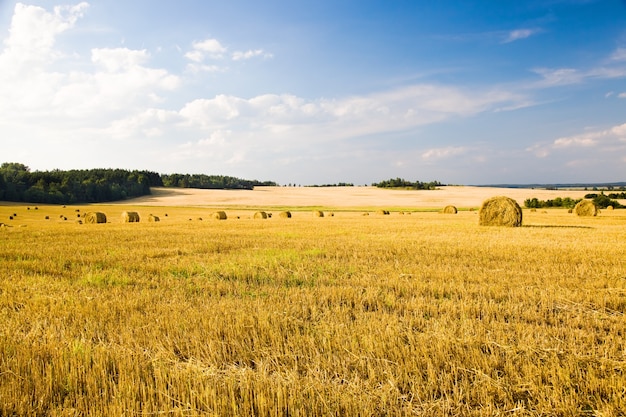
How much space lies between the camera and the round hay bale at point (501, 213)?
22.2 metres

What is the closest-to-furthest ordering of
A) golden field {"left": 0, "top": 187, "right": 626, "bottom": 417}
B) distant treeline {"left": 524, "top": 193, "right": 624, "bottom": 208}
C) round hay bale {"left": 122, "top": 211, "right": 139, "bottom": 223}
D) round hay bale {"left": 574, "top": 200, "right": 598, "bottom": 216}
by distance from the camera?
1. golden field {"left": 0, "top": 187, "right": 626, "bottom": 417}
2. round hay bale {"left": 122, "top": 211, "right": 139, "bottom": 223}
3. round hay bale {"left": 574, "top": 200, "right": 598, "bottom": 216}
4. distant treeline {"left": 524, "top": 193, "right": 624, "bottom": 208}

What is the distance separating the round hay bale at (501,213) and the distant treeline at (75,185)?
66399mm

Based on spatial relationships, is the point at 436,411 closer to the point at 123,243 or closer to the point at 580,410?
the point at 580,410

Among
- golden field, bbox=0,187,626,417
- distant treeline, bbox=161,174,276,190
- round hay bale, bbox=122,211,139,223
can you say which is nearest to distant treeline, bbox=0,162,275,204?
distant treeline, bbox=161,174,276,190

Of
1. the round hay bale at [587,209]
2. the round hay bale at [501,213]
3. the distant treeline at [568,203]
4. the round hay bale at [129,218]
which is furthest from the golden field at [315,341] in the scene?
the distant treeline at [568,203]

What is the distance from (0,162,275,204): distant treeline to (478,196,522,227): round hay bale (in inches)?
2614

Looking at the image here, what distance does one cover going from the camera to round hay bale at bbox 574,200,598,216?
31.5 meters

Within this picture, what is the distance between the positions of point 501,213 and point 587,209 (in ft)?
49.1

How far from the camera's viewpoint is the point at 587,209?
1257 inches

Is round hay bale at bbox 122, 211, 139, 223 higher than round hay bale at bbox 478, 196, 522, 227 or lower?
lower

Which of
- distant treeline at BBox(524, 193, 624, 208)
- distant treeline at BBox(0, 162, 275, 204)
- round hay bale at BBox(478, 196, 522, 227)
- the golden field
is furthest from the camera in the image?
distant treeline at BBox(0, 162, 275, 204)

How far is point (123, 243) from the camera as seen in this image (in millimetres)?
13711

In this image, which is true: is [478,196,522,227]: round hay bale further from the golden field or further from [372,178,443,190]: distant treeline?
[372,178,443,190]: distant treeline

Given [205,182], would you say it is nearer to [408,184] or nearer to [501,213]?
[408,184]
